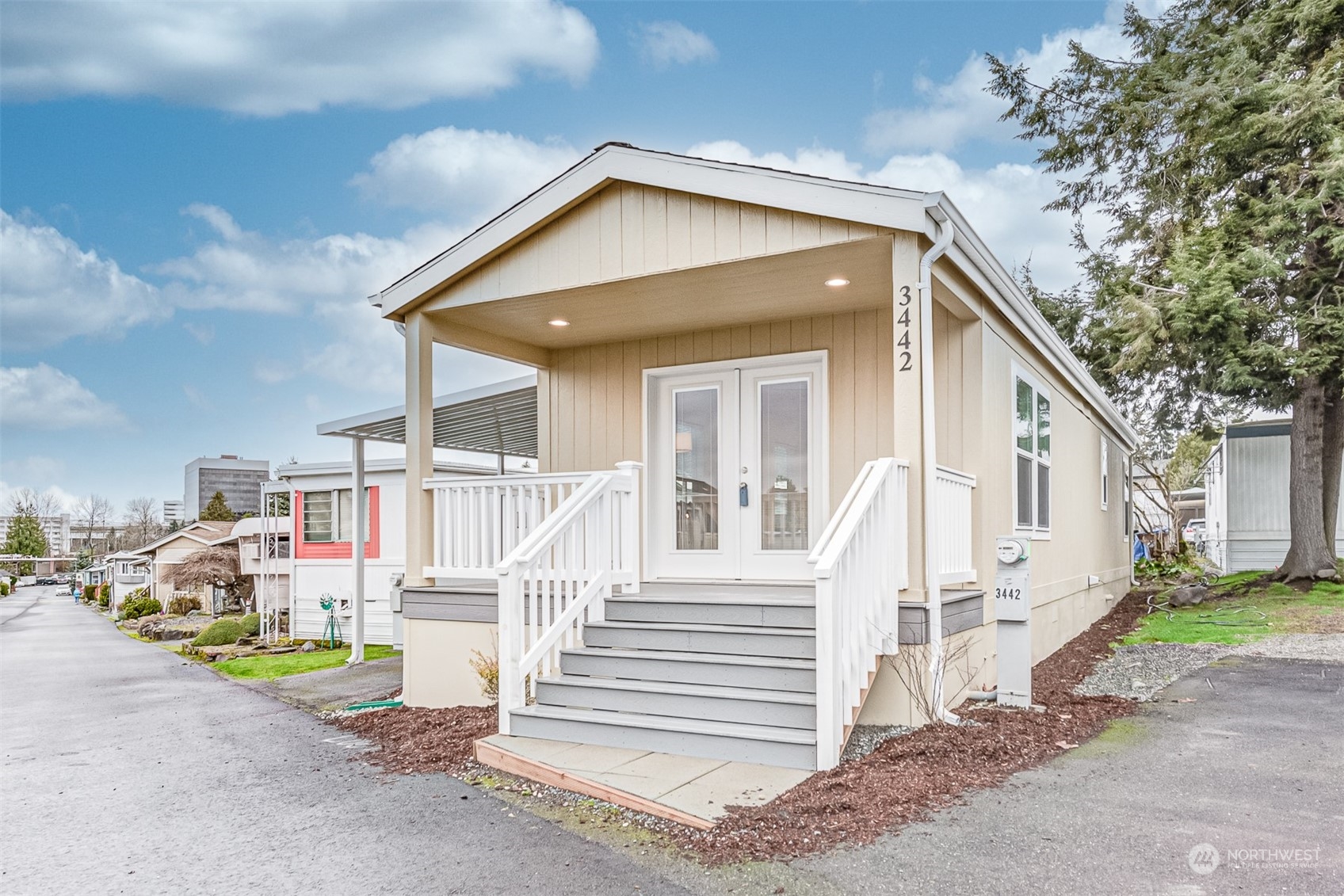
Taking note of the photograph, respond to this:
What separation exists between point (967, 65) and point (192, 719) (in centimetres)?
1785

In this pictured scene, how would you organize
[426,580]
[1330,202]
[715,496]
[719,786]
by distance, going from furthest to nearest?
[1330,202] → [715,496] → [426,580] → [719,786]

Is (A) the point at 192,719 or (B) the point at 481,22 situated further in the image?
(B) the point at 481,22

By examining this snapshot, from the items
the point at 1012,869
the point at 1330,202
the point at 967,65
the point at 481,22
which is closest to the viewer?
the point at 1012,869

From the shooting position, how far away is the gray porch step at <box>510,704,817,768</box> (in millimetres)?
4277

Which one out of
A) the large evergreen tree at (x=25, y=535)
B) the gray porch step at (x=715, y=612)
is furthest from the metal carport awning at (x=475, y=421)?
the large evergreen tree at (x=25, y=535)

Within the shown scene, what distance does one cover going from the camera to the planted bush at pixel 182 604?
27.8 m

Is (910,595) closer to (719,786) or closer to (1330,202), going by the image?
(719,786)

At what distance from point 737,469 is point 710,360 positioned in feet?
3.37

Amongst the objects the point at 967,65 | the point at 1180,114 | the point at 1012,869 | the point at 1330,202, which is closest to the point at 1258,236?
the point at 1330,202

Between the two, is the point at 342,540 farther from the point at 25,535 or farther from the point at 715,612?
the point at 25,535

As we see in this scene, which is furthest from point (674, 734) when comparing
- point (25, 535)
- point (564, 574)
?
point (25, 535)

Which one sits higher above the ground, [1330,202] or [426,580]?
[1330,202]

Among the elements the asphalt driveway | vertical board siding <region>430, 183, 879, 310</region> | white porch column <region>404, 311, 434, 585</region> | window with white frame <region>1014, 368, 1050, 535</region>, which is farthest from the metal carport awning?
the asphalt driveway

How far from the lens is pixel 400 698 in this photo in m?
7.42
